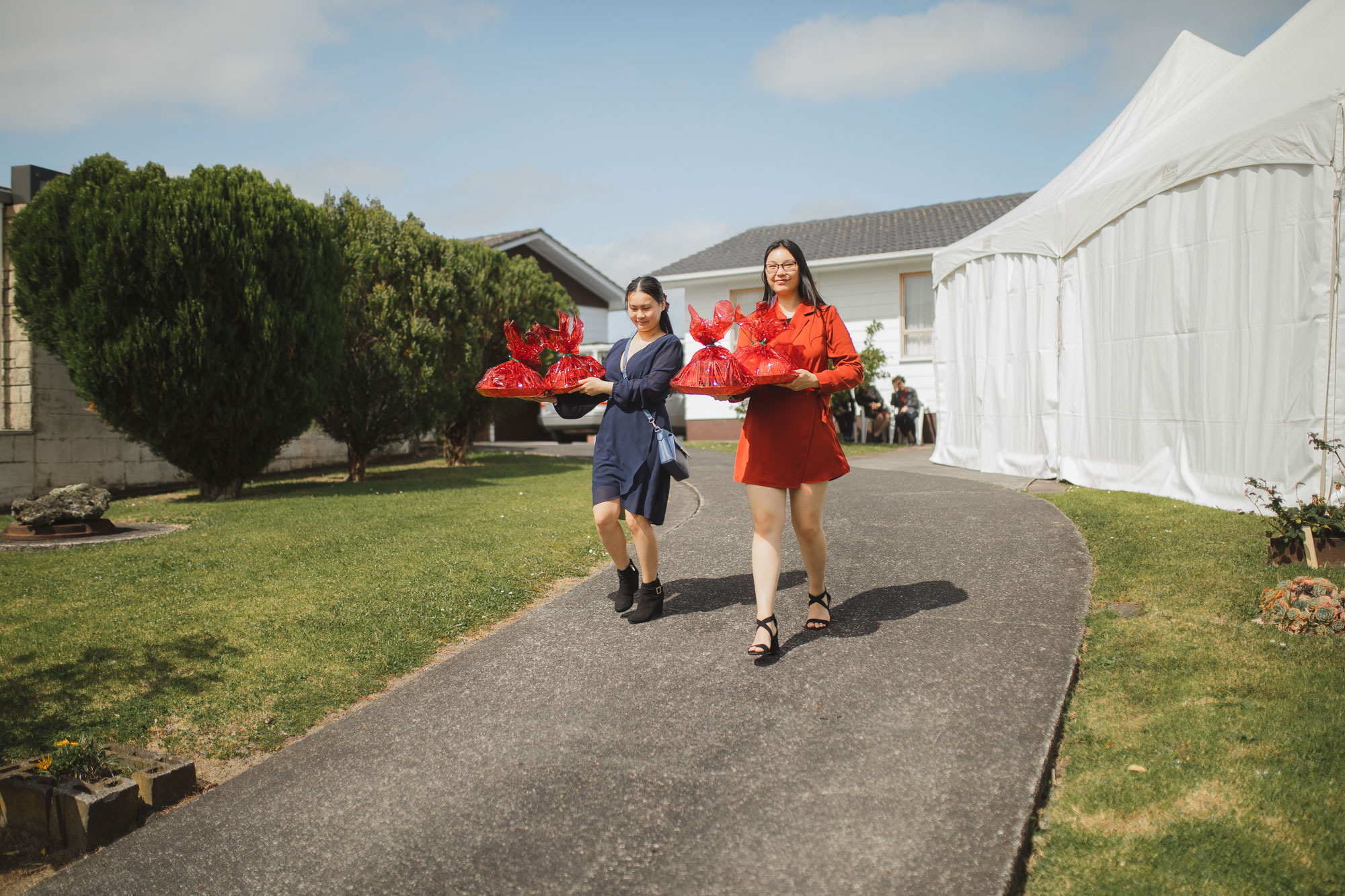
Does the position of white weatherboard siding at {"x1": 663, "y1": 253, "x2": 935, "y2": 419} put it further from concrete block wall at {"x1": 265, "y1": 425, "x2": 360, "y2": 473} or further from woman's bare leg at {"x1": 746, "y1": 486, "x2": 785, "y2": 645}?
woman's bare leg at {"x1": 746, "y1": 486, "x2": 785, "y2": 645}

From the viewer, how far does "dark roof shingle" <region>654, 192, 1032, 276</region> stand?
66.9 feet

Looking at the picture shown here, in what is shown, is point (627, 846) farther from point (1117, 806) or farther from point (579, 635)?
point (579, 635)

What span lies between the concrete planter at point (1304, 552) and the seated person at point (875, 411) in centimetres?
1311

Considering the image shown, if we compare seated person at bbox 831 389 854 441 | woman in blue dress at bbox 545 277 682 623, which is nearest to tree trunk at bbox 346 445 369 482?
woman in blue dress at bbox 545 277 682 623

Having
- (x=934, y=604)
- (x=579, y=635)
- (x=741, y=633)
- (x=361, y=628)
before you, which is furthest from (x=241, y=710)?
(x=934, y=604)

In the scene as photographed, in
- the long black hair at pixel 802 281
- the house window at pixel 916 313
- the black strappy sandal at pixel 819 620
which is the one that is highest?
the house window at pixel 916 313

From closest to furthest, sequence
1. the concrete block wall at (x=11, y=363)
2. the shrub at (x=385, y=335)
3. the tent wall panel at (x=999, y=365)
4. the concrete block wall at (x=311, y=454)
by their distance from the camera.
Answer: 1. the tent wall panel at (x=999, y=365)
2. the concrete block wall at (x=11, y=363)
3. the shrub at (x=385, y=335)
4. the concrete block wall at (x=311, y=454)

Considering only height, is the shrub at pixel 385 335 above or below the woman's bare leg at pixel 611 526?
above

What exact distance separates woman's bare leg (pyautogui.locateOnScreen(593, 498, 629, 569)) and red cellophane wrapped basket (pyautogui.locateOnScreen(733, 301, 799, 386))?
1.19m

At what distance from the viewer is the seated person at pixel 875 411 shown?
18328 mm

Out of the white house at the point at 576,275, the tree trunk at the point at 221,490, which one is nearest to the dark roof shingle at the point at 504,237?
the white house at the point at 576,275

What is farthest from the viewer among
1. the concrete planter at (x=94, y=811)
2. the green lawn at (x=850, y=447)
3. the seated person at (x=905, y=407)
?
the seated person at (x=905, y=407)

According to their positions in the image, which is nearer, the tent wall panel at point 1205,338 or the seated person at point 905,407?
the tent wall panel at point 1205,338

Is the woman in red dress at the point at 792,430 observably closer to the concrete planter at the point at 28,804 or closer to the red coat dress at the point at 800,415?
the red coat dress at the point at 800,415
